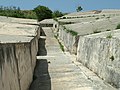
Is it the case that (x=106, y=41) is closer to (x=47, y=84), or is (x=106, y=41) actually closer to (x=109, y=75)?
(x=109, y=75)

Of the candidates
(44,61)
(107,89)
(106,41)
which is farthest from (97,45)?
(44,61)

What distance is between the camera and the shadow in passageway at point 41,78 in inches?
297

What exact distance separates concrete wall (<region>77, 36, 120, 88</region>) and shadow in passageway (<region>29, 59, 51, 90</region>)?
A: 58.6 inches

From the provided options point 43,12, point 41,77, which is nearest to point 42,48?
point 41,77

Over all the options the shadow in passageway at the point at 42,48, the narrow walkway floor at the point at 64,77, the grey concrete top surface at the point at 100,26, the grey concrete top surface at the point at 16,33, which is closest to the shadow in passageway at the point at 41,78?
the narrow walkway floor at the point at 64,77

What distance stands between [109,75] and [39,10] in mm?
38889

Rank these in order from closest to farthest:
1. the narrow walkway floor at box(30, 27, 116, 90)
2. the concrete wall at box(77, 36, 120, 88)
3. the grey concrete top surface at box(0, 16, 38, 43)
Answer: the concrete wall at box(77, 36, 120, 88)
the narrow walkway floor at box(30, 27, 116, 90)
the grey concrete top surface at box(0, 16, 38, 43)

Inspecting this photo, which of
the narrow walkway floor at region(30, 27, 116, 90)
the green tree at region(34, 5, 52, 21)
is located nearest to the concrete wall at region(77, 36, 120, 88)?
the narrow walkway floor at region(30, 27, 116, 90)

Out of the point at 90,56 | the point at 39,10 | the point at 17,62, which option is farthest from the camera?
the point at 39,10

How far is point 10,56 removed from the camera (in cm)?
520

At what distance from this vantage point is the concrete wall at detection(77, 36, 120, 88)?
7105mm

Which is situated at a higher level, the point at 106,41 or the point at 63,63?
the point at 106,41

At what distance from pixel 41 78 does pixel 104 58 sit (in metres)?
1.94

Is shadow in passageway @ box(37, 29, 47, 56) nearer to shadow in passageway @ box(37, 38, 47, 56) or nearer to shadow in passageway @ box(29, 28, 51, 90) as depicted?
shadow in passageway @ box(37, 38, 47, 56)
